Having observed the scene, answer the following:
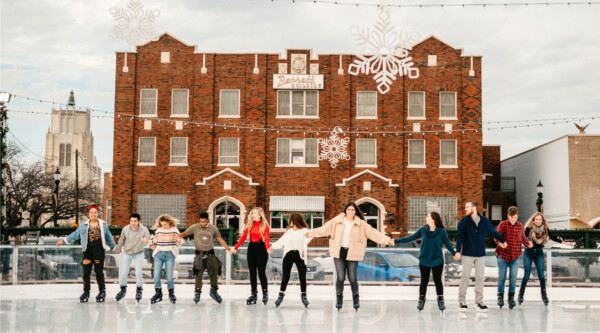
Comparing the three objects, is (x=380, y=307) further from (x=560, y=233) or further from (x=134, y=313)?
(x=560, y=233)

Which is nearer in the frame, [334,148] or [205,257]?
[205,257]

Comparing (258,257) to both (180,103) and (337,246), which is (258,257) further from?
(180,103)

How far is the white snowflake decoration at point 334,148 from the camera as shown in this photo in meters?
37.6

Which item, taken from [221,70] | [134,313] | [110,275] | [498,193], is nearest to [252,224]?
[134,313]

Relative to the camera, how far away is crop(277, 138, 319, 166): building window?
125 ft

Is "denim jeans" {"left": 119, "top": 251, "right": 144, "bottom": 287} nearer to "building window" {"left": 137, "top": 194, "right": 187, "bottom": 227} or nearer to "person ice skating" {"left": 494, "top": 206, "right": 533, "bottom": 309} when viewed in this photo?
"person ice skating" {"left": 494, "top": 206, "right": 533, "bottom": 309}

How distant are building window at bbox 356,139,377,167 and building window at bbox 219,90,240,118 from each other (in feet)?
22.3

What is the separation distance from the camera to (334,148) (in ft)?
124

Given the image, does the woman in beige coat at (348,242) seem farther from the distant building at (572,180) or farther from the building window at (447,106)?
the distant building at (572,180)

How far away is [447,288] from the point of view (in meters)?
15.0

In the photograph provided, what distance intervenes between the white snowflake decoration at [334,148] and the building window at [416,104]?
379 centimetres

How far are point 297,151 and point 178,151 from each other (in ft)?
21.1

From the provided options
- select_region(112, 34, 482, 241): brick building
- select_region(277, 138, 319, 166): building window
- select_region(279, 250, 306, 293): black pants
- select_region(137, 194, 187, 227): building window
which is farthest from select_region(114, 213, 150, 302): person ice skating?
select_region(277, 138, 319, 166): building window

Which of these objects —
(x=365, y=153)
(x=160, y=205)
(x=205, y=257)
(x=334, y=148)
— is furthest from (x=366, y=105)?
(x=205, y=257)
